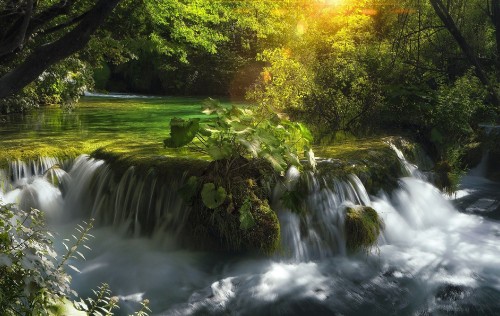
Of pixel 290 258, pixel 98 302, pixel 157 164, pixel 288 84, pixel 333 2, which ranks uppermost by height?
pixel 333 2

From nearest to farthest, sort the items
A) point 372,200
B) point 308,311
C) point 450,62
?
point 308,311
point 372,200
point 450,62

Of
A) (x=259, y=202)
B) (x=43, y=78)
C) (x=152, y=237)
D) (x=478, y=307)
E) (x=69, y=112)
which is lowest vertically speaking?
(x=478, y=307)

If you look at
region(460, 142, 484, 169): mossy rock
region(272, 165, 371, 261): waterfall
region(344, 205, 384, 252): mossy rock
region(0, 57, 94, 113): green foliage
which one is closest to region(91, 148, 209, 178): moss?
region(272, 165, 371, 261): waterfall

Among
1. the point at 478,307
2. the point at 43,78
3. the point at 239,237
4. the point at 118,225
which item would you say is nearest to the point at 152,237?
the point at 118,225

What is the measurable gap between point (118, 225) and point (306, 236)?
10.5 ft

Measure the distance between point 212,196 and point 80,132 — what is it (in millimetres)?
6919

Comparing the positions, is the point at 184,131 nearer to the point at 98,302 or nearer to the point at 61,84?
the point at 98,302

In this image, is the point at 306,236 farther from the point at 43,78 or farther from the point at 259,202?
the point at 43,78

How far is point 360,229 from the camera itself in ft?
23.4

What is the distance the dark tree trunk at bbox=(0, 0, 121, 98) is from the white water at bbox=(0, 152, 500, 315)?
3385mm

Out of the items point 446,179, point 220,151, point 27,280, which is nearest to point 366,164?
point 446,179

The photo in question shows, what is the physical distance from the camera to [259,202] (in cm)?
691

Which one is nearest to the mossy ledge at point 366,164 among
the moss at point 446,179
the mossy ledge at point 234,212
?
the moss at point 446,179

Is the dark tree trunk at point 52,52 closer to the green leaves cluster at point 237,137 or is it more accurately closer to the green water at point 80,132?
the green leaves cluster at point 237,137
